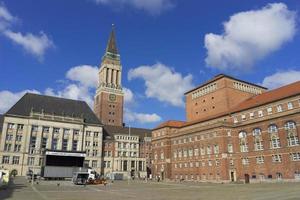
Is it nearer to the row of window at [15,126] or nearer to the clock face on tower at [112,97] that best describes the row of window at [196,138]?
the row of window at [15,126]

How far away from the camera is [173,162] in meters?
90.6

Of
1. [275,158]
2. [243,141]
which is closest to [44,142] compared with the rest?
[243,141]

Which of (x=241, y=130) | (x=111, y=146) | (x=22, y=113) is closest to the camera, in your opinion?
(x=241, y=130)

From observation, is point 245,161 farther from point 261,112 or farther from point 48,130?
point 48,130

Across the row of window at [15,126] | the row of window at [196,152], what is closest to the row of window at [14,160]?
the row of window at [15,126]

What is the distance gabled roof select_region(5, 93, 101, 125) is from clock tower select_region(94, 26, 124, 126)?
80.4 ft

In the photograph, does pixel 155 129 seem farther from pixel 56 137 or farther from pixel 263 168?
pixel 263 168

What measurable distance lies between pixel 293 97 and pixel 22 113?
7968 centimetres

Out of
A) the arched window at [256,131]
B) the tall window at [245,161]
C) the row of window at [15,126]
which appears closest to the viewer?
the arched window at [256,131]

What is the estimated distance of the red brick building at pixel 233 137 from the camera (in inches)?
2409

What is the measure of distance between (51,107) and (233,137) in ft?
214

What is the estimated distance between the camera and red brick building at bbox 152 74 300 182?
Result: 6119cm

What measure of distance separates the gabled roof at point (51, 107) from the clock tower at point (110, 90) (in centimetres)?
2451

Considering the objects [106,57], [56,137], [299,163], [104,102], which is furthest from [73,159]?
[106,57]
